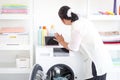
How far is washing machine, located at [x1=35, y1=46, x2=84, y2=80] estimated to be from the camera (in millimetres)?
2730

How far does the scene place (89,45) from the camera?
7.13 ft

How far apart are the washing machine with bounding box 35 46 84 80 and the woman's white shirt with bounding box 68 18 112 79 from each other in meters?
0.53

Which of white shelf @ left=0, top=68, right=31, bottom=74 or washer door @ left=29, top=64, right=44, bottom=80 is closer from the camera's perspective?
washer door @ left=29, top=64, right=44, bottom=80

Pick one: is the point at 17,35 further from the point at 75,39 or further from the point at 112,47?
the point at 112,47

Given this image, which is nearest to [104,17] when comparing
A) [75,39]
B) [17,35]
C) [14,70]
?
[75,39]

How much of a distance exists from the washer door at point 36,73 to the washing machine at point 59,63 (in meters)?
0.12

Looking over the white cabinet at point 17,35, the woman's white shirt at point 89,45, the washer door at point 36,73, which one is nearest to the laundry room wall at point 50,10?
the white cabinet at point 17,35

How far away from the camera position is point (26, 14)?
2.72 m

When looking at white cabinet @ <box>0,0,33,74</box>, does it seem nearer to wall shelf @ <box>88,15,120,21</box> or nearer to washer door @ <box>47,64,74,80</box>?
washer door @ <box>47,64,74,80</box>

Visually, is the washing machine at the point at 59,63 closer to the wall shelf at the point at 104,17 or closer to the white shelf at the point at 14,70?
the white shelf at the point at 14,70

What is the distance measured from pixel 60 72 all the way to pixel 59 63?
0.12 meters

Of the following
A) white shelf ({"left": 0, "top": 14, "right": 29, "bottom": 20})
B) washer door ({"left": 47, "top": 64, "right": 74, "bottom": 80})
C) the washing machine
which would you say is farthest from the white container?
white shelf ({"left": 0, "top": 14, "right": 29, "bottom": 20})

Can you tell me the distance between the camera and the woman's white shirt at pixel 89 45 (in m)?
2.14

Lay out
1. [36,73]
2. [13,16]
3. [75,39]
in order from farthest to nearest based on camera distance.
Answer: [13,16], [36,73], [75,39]
